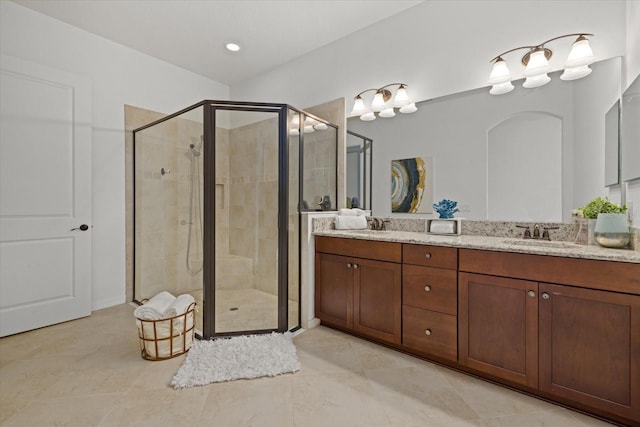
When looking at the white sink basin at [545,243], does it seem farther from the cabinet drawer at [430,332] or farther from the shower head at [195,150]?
the shower head at [195,150]

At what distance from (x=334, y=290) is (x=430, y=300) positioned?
0.78 m

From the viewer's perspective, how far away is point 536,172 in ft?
6.55

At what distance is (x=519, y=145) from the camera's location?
205cm

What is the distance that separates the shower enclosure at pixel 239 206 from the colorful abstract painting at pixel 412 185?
0.68 m

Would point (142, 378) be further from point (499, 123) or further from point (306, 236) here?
point (499, 123)

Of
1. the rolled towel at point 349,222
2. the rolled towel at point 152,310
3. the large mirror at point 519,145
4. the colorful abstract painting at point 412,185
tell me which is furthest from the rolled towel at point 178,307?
the large mirror at point 519,145

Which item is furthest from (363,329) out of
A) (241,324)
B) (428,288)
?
(241,324)

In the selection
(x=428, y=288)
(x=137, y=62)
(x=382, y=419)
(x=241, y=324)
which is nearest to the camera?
(x=382, y=419)

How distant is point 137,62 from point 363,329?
3.54 metres

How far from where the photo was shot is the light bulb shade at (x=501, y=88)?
2.06 m

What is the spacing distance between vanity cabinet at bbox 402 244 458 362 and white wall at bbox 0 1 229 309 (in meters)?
2.88

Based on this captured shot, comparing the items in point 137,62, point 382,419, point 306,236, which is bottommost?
point 382,419

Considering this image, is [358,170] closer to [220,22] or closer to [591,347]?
[220,22]

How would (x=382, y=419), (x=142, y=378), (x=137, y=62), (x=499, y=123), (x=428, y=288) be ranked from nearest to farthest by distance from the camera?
(x=382, y=419) → (x=142, y=378) → (x=428, y=288) → (x=499, y=123) → (x=137, y=62)
